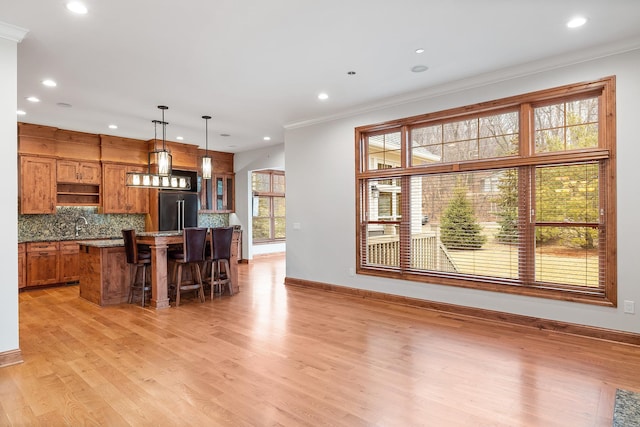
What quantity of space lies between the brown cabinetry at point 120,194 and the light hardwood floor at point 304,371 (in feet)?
10.4

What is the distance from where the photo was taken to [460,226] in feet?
15.8

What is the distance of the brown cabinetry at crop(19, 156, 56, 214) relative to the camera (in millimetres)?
6406

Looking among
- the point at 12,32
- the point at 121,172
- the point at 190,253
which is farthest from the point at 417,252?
the point at 121,172

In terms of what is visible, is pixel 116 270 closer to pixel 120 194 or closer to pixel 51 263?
pixel 51 263

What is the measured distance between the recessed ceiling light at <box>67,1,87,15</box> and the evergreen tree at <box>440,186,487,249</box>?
4311 mm

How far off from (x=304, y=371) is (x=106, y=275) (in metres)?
3.73

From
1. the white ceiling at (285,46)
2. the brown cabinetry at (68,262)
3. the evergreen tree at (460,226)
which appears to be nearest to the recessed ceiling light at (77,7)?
the white ceiling at (285,46)

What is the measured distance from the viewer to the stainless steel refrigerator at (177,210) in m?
7.92

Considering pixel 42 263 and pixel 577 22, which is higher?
pixel 577 22

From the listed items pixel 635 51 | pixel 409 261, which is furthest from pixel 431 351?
pixel 635 51

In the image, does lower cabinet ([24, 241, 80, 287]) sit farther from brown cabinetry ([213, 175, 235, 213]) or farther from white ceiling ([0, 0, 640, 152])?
brown cabinetry ([213, 175, 235, 213])

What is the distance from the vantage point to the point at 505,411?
2.40 meters

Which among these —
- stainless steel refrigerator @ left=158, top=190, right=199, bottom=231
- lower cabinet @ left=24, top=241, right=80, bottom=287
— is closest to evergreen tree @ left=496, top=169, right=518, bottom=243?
stainless steel refrigerator @ left=158, top=190, right=199, bottom=231

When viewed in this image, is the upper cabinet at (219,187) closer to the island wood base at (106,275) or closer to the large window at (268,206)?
the large window at (268,206)
